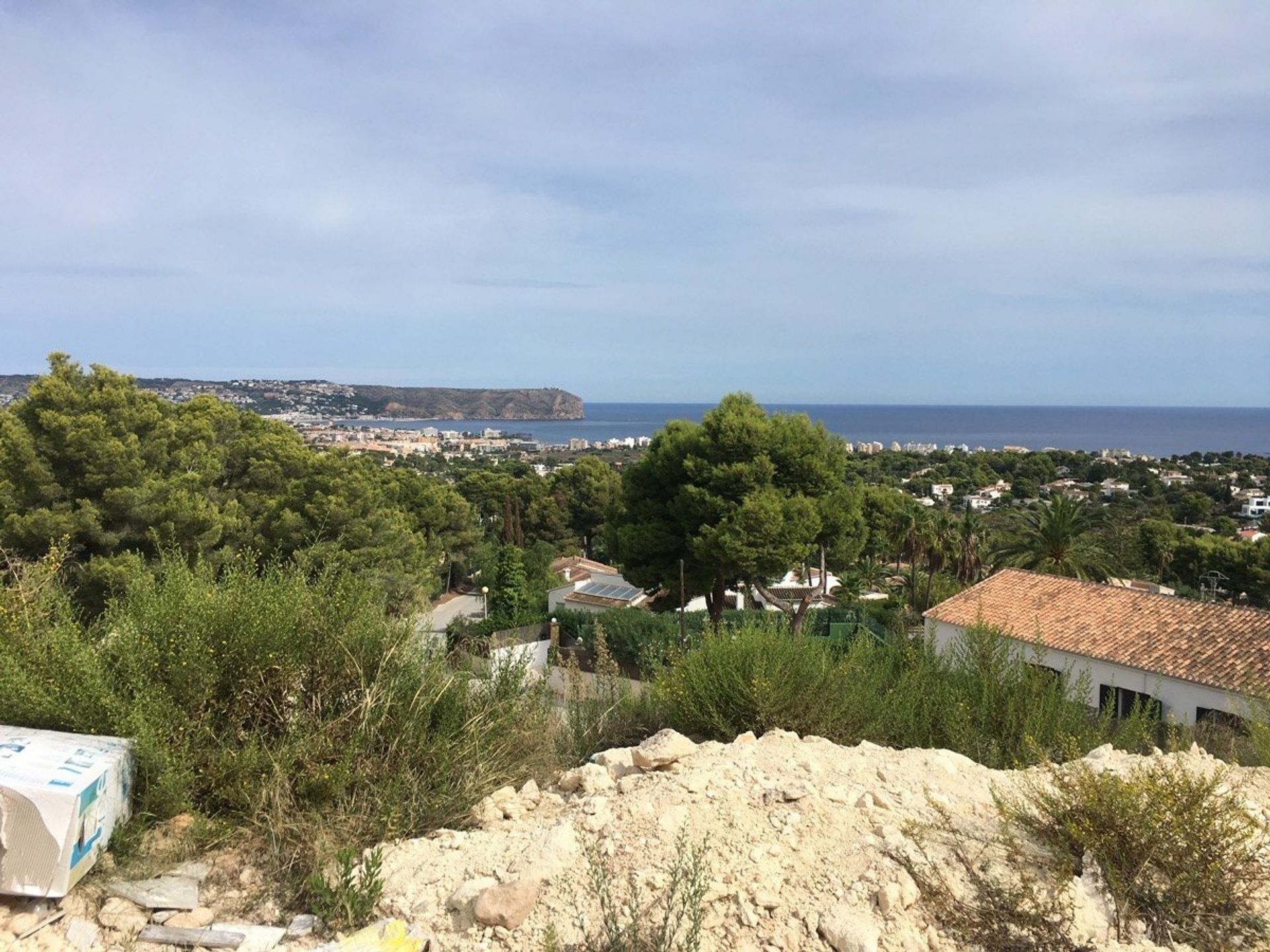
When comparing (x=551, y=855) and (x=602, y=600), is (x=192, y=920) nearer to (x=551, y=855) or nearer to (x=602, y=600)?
(x=551, y=855)

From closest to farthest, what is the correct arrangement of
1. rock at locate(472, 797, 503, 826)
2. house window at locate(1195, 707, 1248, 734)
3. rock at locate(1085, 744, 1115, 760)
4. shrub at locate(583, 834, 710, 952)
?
shrub at locate(583, 834, 710, 952)
rock at locate(472, 797, 503, 826)
rock at locate(1085, 744, 1115, 760)
house window at locate(1195, 707, 1248, 734)

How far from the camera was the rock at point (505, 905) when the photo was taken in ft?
10.2

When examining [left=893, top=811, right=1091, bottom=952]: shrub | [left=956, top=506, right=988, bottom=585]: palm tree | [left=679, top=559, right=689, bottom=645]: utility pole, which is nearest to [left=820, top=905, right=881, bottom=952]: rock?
[left=893, top=811, right=1091, bottom=952]: shrub

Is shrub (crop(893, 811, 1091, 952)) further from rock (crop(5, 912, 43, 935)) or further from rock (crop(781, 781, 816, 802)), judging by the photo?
rock (crop(5, 912, 43, 935))

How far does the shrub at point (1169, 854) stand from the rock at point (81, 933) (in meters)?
3.78

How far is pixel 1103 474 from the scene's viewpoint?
81.2m

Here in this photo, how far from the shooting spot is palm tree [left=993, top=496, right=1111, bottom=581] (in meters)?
23.3

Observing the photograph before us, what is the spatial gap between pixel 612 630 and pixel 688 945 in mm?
17729

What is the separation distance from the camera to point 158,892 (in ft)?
11.4

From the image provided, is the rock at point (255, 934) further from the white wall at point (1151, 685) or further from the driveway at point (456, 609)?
the driveway at point (456, 609)

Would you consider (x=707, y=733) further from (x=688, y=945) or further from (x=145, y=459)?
(x=145, y=459)

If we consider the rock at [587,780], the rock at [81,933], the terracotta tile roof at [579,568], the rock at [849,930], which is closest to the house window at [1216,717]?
the rock at [587,780]

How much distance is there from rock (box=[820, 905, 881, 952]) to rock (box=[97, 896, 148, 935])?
9.19 feet

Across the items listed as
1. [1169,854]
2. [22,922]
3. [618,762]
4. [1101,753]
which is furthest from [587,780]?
[1101,753]
